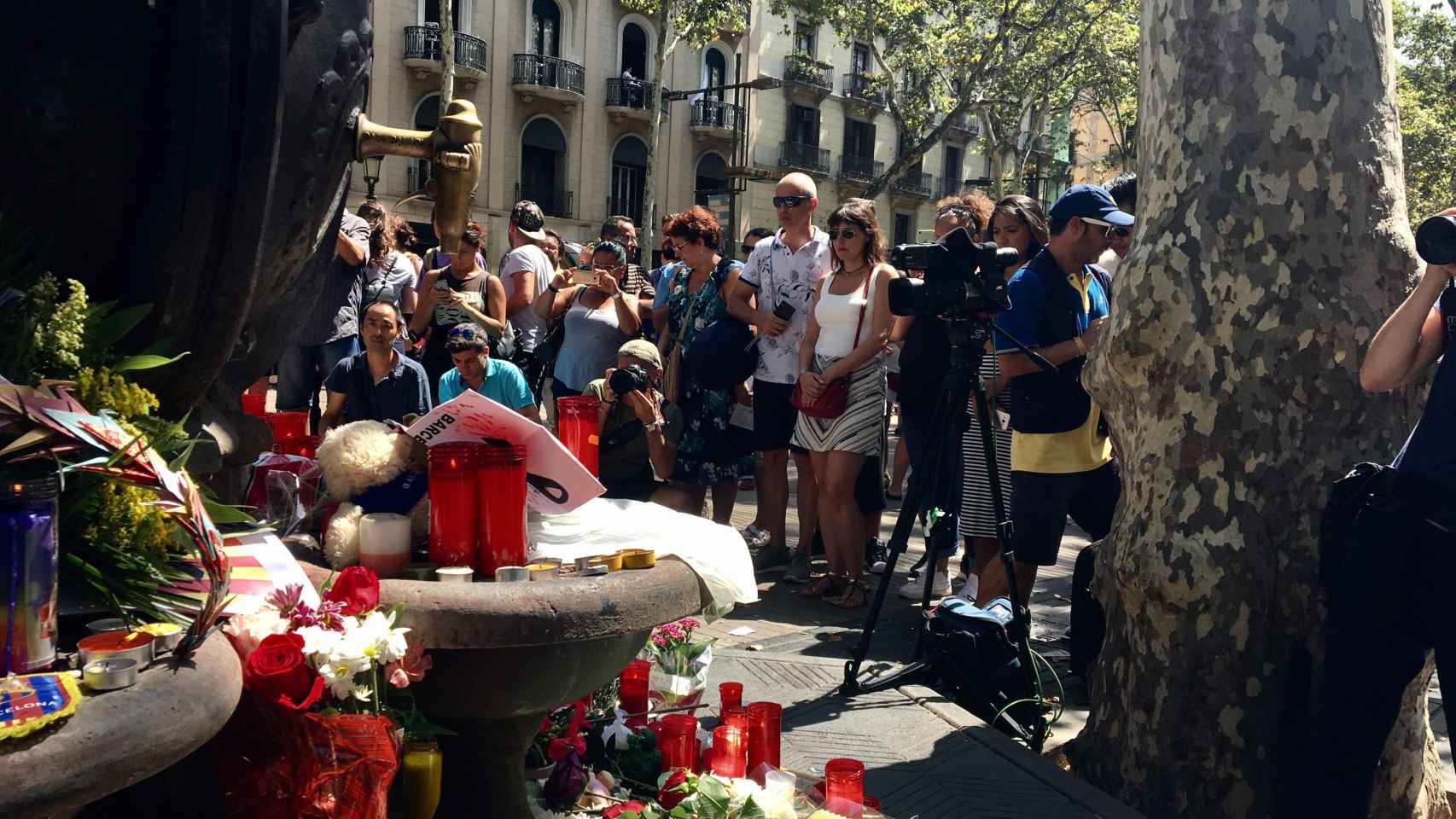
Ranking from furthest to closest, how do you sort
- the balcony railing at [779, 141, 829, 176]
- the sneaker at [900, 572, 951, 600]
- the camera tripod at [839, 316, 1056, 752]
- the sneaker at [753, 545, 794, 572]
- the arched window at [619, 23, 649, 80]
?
the balcony railing at [779, 141, 829, 176] → the arched window at [619, 23, 649, 80] → the sneaker at [753, 545, 794, 572] → the sneaker at [900, 572, 951, 600] → the camera tripod at [839, 316, 1056, 752]

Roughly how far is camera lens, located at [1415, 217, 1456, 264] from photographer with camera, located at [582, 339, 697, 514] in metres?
3.26

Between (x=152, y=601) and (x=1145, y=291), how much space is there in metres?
2.89

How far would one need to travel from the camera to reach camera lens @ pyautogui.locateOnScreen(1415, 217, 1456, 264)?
2842 millimetres

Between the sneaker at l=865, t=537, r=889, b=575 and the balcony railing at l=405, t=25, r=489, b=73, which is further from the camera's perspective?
the balcony railing at l=405, t=25, r=489, b=73

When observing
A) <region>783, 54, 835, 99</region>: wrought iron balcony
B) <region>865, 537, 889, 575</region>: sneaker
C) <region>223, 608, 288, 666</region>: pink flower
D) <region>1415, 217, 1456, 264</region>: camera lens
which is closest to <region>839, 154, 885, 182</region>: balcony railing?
<region>783, 54, 835, 99</region>: wrought iron balcony

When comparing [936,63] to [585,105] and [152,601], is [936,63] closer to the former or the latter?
[585,105]

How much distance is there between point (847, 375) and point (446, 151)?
12.6 feet

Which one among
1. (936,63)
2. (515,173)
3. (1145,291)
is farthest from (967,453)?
(515,173)

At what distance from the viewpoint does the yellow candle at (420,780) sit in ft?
7.52

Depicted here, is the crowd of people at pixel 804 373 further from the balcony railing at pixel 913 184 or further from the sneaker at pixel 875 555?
the balcony railing at pixel 913 184

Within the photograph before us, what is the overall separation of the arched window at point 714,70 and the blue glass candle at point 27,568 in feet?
117

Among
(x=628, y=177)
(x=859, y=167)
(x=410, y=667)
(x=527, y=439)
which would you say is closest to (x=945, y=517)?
(x=527, y=439)

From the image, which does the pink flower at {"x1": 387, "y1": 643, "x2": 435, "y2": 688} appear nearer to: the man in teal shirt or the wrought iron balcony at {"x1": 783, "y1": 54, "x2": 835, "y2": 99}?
the man in teal shirt

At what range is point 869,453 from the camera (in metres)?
5.75
